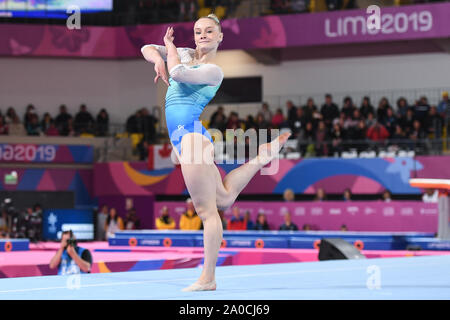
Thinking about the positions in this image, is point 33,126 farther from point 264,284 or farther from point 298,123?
point 264,284

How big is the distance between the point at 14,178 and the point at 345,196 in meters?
9.50

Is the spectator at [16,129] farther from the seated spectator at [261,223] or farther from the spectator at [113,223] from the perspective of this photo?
the seated spectator at [261,223]

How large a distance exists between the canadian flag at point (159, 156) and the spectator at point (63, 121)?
3.44 metres

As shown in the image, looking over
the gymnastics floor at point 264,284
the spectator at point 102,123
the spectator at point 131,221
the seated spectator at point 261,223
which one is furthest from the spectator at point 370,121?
the gymnastics floor at point 264,284

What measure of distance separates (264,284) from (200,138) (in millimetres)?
1083

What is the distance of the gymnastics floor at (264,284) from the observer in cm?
350

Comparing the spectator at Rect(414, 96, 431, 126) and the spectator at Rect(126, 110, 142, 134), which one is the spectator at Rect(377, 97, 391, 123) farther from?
the spectator at Rect(126, 110, 142, 134)

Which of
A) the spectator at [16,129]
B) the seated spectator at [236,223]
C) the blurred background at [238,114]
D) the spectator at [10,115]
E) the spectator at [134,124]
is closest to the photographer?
the seated spectator at [236,223]

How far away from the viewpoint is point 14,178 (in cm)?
1961

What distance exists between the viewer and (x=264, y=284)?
4289 mm

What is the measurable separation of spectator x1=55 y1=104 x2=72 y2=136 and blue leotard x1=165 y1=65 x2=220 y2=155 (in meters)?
16.9

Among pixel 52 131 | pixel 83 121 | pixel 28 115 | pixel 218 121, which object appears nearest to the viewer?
pixel 218 121

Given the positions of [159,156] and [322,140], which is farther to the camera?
[159,156]

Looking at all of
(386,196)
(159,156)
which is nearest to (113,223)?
(159,156)
